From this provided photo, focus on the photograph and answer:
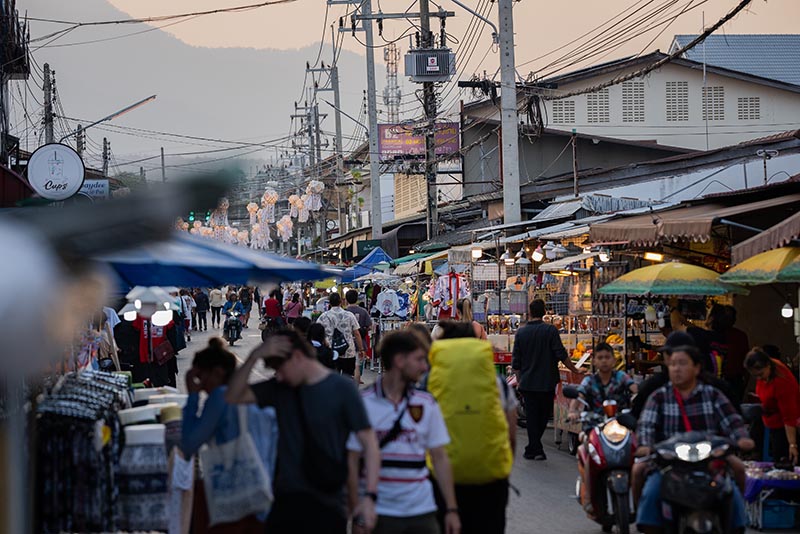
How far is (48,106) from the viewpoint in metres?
35.2

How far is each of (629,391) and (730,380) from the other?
3.75m

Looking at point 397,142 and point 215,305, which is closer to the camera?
point 397,142

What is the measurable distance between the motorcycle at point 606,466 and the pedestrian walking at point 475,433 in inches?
96.0

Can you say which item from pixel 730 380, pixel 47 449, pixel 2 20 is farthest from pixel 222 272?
pixel 2 20

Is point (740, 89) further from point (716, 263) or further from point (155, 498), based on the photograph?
point (155, 498)

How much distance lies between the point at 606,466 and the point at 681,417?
61.3 inches

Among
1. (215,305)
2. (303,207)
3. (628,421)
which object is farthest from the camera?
(215,305)

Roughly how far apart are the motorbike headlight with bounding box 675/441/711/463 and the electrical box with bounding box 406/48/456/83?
25.9 metres

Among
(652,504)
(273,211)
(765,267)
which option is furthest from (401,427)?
(273,211)

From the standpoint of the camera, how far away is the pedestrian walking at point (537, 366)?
536 inches

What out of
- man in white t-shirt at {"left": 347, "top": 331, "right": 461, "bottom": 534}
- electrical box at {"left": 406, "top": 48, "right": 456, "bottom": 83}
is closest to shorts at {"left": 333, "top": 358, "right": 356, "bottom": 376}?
man in white t-shirt at {"left": 347, "top": 331, "right": 461, "bottom": 534}

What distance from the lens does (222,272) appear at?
6.94 metres

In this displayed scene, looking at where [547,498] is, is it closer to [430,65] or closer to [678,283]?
[678,283]

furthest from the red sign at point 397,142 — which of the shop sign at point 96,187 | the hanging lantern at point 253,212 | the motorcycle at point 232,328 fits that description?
the shop sign at point 96,187
